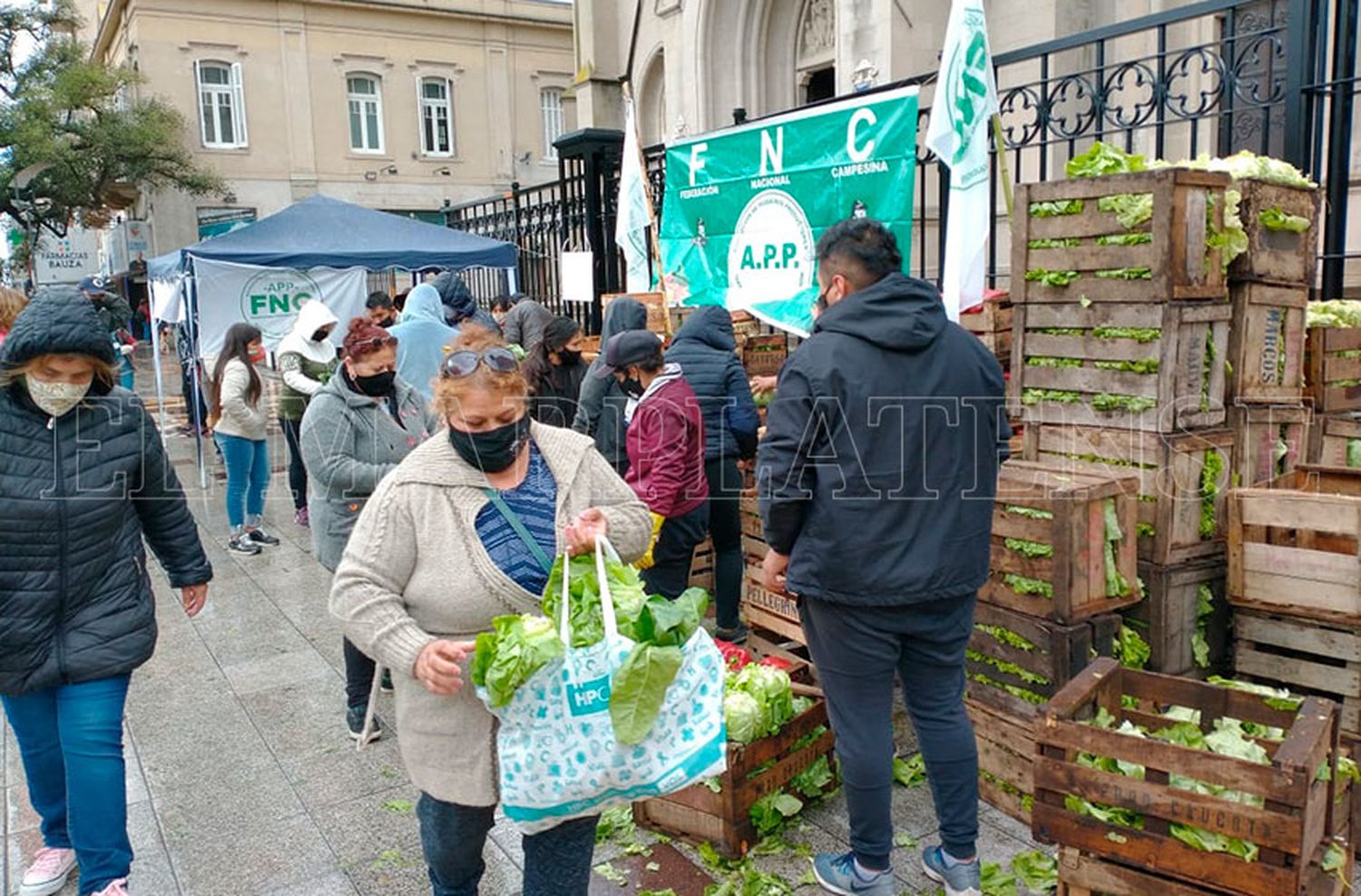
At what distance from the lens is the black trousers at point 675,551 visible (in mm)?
5273

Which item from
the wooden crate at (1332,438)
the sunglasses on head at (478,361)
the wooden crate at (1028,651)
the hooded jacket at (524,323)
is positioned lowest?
the wooden crate at (1028,651)

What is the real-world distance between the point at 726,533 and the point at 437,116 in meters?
32.0

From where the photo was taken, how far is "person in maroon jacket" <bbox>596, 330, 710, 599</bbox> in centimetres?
499

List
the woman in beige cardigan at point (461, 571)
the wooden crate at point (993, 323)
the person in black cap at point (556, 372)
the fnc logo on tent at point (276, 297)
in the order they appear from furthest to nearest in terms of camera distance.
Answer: the fnc logo on tent at point (276, 297) < the person in black cap at point (556, 372) < the wooden crate at point (993, 323) < the woman in beige cardigan at point (461, 571)

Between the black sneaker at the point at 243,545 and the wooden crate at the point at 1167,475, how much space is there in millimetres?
6567

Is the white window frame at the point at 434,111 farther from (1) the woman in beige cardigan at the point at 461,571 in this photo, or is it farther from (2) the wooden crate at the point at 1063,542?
(1) the woman in beige cardigan at the point at 461,571

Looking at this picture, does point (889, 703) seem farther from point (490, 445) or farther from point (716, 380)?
point (716, 380)

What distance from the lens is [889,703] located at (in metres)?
3.20

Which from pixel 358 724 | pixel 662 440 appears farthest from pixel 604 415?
pixel 358 724

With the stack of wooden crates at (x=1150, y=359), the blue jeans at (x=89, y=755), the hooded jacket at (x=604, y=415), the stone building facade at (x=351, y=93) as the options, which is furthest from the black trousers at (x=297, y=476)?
the stone building facade at (x=351, y=93)

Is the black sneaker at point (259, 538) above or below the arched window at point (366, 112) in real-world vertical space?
below

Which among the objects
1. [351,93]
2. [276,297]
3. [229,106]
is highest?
[351,93]

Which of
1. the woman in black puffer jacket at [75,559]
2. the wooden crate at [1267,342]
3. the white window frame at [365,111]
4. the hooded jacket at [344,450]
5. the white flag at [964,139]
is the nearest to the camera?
the woman in black puffer jacket at [75,559]

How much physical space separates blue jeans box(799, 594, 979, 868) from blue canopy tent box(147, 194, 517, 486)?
918cm
